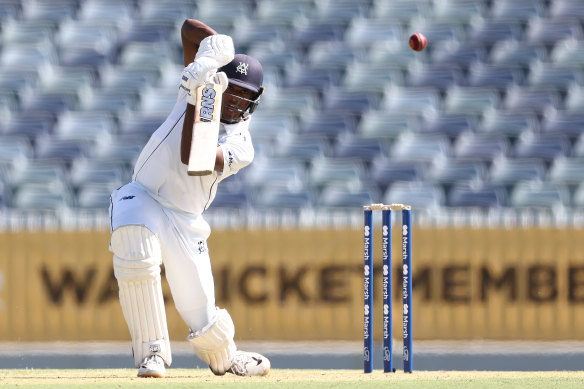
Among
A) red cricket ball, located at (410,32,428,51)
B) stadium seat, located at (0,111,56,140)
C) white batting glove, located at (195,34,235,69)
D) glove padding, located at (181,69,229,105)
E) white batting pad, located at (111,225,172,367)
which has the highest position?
stadium seat, located at (0,111,56,140)

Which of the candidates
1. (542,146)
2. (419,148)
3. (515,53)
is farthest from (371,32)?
(542,146)

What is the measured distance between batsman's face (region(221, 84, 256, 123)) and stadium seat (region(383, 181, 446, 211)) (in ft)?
17.5

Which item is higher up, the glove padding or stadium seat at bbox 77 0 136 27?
stadium seat at bbox 77 0 136 27

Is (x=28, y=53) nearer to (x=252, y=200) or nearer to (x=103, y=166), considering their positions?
(x=103, y=166)

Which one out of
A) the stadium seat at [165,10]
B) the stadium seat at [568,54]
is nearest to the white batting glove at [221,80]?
the stadium seat at [568,54]

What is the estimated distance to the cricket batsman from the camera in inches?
214

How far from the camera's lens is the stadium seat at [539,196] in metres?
11.0

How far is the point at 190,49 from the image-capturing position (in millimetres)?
5672

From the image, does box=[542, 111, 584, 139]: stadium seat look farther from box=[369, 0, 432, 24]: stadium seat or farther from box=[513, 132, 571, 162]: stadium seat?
box=[369, 0, 432, 24]: stadium seat

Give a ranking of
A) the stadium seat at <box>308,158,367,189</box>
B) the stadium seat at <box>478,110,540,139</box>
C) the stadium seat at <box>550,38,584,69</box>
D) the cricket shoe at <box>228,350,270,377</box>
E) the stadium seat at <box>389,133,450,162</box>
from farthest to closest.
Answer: the stadium seat at <box>550,38,584,69</box> → the stadium seat at <box>478,110,540,139</box> → the stadium seat at <box>389,133,450,162</box> → the stadium seat at <box>308,158,367,189</box> → the cricket shoe at <box>228,350,270,377</box>

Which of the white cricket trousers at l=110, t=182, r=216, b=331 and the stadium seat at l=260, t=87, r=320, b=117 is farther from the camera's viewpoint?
the stadium seat at l=260, t=87, r=320, b=117


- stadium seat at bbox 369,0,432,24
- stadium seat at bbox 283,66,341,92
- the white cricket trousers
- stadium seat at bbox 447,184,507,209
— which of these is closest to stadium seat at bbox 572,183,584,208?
stadium seat at bbox 447,184,507,209

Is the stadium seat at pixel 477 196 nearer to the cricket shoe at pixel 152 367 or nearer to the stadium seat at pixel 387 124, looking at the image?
the stadium seat at pixel 387 124

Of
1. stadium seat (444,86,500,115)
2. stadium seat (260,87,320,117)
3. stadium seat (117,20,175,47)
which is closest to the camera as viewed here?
stadium seat (444,86,500,115)
